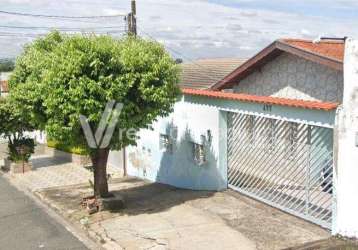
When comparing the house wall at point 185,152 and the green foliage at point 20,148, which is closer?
the house wall at point 185,152

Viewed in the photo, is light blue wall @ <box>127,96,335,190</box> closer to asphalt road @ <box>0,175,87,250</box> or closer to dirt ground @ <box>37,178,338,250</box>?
dirt ground @ <box>37,178,338,250</box>

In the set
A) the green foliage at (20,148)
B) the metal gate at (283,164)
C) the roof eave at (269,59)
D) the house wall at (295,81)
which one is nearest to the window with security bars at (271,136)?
the metal gate at (283,164)

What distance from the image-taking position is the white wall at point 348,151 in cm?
912

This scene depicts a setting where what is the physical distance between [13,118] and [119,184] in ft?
19.6

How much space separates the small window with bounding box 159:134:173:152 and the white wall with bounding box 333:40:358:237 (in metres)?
7.17

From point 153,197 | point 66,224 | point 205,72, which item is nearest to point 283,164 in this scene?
point 153,197

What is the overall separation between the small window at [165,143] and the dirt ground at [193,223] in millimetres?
1773

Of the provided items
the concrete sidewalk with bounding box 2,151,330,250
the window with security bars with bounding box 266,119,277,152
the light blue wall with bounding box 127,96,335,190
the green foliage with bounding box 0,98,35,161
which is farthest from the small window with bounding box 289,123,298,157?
the green foliage with bounding box 0,98,35,161

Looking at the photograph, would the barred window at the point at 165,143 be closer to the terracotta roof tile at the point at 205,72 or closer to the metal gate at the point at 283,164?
the terracotta roof tile at the point at 205,72

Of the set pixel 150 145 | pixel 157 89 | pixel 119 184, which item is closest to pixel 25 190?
pixel 119 184

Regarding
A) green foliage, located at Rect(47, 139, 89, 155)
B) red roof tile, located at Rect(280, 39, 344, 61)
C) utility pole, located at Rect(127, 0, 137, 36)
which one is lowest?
green foliage, located at Rect(47, 139, 89, 155)

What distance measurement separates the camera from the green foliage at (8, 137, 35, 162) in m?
20.2

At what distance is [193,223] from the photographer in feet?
36.2

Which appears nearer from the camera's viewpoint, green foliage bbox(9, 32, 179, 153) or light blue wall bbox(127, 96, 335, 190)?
→ green foliage bbox(9, 32, 179, 153)
